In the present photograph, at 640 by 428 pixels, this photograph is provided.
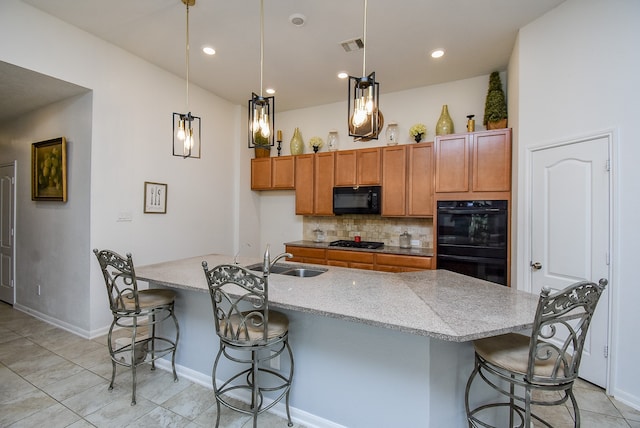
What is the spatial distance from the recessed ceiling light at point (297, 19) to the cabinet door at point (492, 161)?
7.39 ft

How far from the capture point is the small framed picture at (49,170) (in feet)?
11.2

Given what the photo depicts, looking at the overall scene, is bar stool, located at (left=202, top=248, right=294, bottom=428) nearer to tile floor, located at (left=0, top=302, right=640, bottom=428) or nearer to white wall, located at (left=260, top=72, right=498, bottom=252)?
tile floor, located at (left=0, top=302, right=640, bottom=428)

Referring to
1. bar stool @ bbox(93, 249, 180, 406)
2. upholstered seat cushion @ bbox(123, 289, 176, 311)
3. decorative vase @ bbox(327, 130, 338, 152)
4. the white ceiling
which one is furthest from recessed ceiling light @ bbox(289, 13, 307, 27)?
upholstered seat cushion @ bbox(123, 289, 176, 311)

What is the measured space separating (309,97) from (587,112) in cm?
344

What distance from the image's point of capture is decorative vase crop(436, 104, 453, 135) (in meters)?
3.87

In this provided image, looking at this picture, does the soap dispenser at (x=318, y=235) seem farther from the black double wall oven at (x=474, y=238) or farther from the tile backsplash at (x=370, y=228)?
the black double wall oven at (x=474, y=238)

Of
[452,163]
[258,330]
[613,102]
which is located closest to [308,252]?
[452,163]

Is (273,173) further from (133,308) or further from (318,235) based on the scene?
→ (133,308)

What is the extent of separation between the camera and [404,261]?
380cm

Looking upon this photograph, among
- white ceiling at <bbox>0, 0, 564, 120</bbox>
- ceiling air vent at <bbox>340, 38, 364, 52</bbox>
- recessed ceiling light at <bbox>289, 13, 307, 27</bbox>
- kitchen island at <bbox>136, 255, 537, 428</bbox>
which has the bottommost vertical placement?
kitchen island at <bbox>136, 255, 537, 428</bbox>

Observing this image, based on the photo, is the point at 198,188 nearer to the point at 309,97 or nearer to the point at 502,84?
the point at 309,97

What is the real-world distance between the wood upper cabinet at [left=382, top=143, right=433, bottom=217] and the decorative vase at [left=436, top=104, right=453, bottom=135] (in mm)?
252

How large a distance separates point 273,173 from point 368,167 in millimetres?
1691

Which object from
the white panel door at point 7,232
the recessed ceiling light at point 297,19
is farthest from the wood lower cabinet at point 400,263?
the white panel door at point 7,232
